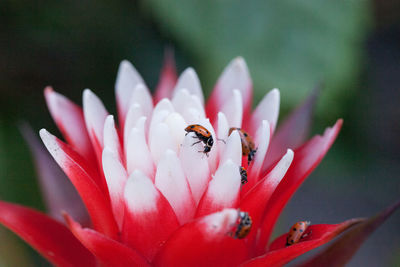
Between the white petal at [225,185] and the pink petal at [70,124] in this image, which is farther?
the pink petal at [70,124]

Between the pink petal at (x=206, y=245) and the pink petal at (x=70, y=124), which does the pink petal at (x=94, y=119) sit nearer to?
the pink petal at (x=70, y=124)

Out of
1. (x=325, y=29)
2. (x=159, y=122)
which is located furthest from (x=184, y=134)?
(x=325, y=29)

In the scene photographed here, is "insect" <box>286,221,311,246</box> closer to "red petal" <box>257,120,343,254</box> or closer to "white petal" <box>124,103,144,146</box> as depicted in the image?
"red petal" <box>257,120,343,254</box>

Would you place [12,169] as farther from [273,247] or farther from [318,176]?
[318,176]

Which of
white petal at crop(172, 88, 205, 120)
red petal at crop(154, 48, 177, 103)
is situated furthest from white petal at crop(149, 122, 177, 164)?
red petal at crop(154, 48, 177, 103)

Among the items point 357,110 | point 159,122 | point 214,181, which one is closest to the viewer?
point 214,181

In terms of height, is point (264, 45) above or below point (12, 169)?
above

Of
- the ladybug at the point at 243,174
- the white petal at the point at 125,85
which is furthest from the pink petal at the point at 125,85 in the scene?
the ladybug at the point at 243,174
